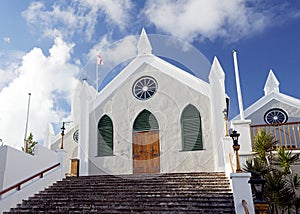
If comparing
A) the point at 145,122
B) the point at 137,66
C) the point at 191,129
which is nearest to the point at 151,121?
the point at 145,122

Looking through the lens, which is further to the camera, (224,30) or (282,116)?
(282,116)

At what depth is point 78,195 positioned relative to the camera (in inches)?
339

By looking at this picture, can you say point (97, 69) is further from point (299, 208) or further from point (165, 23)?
point (299, 208)

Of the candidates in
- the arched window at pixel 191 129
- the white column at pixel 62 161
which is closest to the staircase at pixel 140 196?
the white column at pixel 62 161

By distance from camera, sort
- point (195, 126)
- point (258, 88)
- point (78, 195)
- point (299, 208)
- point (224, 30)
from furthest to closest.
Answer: point (258, 88), point (195, 126), point (224, 30), point (78, 195), point (299, 208)

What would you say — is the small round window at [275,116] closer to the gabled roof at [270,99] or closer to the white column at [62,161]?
the gabled roof at [270,99]

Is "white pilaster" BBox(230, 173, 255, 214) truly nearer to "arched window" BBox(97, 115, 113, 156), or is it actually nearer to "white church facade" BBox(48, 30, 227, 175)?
"white church facade" BBox(48, 30, 227, 175)

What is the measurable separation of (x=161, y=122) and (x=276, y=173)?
577cm

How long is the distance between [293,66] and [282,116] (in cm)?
235

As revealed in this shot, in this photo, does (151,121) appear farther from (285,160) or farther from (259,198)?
(259,198)

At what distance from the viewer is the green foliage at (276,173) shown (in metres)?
7.54

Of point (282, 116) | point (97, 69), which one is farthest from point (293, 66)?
point (97, 69)

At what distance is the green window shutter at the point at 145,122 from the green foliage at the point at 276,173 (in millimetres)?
5174

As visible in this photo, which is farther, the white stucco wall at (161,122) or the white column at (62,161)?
the white stucco wall at (161,122)
